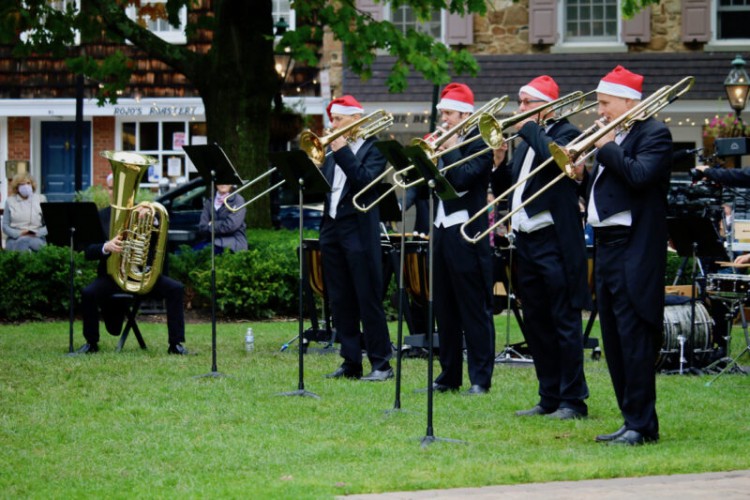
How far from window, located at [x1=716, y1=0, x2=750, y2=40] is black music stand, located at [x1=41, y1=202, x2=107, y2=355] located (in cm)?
1781

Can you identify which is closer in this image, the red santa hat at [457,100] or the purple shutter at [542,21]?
the red santa hat at [457,100]

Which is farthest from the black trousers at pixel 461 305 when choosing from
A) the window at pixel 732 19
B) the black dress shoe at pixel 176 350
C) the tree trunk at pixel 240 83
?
the window at pixel 732 19

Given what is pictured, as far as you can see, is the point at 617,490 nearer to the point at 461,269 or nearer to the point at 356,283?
the point at 461,269

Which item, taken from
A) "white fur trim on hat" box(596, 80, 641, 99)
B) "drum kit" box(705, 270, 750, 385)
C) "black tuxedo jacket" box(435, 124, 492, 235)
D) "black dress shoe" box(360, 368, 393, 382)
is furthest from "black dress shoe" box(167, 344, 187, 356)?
"white fur trim on hat" box(596, 80, 641, 99)

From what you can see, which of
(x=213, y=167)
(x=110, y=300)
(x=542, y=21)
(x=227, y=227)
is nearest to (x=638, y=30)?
(x=542, y=21)

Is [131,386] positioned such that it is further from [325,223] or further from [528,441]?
[528,441]

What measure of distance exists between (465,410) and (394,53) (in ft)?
31.0

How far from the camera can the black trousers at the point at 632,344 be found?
814 cm

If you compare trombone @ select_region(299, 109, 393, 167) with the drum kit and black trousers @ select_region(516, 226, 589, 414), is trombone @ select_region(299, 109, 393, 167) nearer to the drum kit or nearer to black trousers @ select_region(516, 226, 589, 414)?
black trousers @ select_region(516, 226, 589, 414)

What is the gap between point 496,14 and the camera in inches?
1099

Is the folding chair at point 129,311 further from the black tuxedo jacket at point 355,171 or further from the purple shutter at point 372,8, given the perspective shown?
the purple shutter at point 372,8

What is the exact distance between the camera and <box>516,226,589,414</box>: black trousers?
9297 millimetres

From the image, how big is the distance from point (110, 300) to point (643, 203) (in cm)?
677

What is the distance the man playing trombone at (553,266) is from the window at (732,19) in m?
19.4
